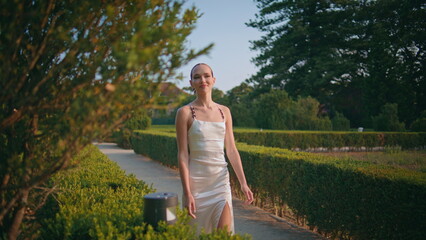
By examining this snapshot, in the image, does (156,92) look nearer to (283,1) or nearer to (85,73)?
(85,73)

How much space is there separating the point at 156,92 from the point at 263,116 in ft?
96.6

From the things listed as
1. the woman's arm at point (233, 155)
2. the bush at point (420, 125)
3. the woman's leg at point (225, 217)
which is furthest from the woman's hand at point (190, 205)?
the bush at point (420, 125)

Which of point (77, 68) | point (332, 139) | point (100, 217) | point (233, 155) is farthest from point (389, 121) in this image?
point (77, 68)

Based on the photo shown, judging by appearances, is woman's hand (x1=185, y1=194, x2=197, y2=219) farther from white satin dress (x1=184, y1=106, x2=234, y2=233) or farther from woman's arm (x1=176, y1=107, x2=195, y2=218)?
white satin dress (x1=184, y1=106, x2=234, y2=233)

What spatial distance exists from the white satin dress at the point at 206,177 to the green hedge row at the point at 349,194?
0.47 m

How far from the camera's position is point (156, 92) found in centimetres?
178

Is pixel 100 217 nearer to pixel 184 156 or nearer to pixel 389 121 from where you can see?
pixel 184 156

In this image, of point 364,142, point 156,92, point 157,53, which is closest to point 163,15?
point 157,53

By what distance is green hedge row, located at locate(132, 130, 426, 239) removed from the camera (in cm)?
396

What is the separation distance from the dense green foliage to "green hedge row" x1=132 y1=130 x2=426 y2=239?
29978 millimetres

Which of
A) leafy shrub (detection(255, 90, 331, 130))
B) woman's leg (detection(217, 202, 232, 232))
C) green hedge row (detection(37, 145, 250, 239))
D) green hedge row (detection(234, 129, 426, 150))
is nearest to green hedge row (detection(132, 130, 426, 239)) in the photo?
green hedge row (detection(37, 145, 250, 239))

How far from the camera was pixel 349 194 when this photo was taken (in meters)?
4.79

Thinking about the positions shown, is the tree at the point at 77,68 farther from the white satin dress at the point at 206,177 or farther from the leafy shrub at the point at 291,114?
the leafy shrub at the point at 291,114

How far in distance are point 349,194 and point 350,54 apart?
36524mm
